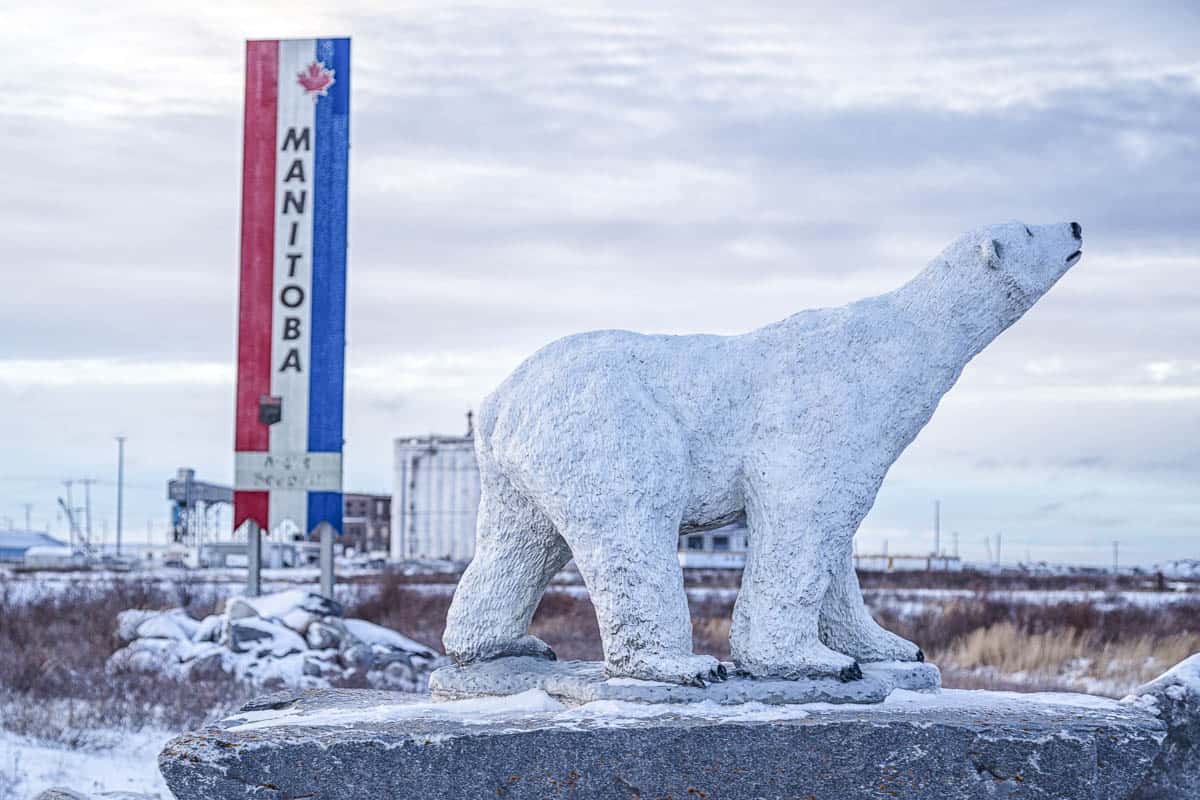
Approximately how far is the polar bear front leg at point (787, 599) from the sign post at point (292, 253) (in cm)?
962

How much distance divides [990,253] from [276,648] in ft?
30.7

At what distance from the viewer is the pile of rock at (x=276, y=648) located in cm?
1162

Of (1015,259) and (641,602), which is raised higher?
(1015,259)

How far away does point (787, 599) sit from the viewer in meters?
4.15

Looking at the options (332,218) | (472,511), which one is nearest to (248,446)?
(332,218)

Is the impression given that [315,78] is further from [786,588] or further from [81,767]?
[786,588]

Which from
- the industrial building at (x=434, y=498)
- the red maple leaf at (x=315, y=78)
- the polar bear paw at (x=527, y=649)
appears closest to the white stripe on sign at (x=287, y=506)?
the red maple leaf at (x=315, y=78)

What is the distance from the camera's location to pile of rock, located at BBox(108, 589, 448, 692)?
1162cm

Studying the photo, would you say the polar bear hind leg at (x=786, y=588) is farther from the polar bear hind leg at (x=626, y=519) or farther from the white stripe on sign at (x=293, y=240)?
the white stripe on sign at (x=293, y=240)

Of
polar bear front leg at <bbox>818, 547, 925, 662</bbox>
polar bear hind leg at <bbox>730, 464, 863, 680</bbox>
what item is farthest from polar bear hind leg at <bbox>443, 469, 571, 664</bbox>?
polar bear front leg at <bbox>818, 547, 925, 662</bbox>

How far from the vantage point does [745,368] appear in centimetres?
428

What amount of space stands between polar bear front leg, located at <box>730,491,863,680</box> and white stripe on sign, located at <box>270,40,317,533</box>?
9.67m

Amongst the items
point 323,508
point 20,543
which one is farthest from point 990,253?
point 20,543

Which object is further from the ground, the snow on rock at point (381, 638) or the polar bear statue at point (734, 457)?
the polar bear statue at point (734, 457)
